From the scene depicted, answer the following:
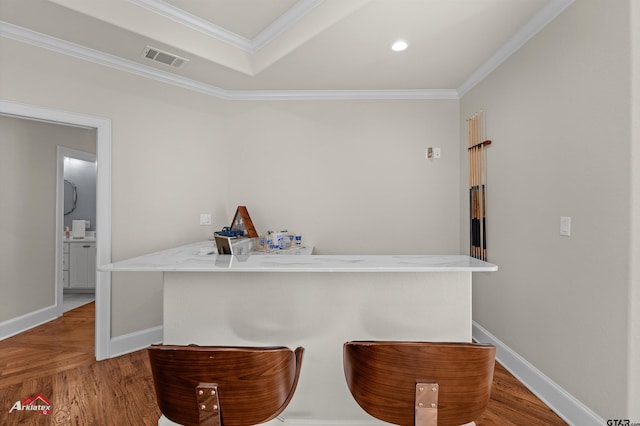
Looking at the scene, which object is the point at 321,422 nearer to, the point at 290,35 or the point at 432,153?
the point at 290,35

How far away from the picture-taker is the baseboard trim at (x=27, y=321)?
3.21 metres

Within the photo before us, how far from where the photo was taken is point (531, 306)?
235 centimetres

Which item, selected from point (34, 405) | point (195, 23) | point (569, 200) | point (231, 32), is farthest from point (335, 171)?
point (34, 405)

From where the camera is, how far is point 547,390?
2.13 m

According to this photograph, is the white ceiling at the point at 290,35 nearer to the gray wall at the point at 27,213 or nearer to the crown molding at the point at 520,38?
the crown molding at the point at 520,38

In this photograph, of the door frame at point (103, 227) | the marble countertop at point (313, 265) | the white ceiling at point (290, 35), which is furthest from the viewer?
the door frame at point (103, 227)

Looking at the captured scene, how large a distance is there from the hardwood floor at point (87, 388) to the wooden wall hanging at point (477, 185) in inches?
42.1

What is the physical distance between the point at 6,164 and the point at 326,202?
10.6 ft

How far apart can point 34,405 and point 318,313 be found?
199 cm

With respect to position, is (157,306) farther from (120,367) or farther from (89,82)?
(89,82)

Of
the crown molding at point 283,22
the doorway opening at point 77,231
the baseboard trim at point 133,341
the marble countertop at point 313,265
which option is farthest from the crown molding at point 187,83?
the baseboard trim at point 133,341

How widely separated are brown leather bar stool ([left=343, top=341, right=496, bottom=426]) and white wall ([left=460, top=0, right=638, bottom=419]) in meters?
1.14

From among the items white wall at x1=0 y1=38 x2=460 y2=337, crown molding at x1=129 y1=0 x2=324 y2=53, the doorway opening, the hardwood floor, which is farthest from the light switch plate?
the doorway opening

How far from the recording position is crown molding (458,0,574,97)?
2.08 metres
